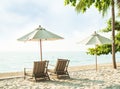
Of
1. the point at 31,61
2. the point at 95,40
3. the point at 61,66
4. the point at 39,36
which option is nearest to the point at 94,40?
the point at 95,40

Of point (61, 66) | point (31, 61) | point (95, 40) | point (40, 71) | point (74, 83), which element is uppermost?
point (95, 40)

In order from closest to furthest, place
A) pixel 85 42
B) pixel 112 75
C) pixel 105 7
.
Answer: pixel 112 75, pixel 85 42, pixel 105 7

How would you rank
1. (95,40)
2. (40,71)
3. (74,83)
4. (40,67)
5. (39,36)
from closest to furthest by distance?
(74,83) → (40,67) → (40,71) → (39,36) → (95,40)

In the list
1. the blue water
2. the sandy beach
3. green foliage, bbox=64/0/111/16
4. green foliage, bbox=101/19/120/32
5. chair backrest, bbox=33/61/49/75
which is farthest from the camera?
the blue water

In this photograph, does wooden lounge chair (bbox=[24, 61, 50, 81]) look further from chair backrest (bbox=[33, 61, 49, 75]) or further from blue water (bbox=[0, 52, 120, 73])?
blue water (bbox=[0, 52, 120, 73])

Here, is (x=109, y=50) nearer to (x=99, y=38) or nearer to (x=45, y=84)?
Result: (x=99, y=38)

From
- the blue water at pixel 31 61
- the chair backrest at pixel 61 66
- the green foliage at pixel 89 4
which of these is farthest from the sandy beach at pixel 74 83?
the blue water at pixel 31 61

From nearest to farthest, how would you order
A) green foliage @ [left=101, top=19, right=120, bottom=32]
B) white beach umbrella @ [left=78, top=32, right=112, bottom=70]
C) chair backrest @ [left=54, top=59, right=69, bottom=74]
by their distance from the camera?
chair backrest @ [left=54, top=59, right=69, bottom=74]
white beach umbrella @ [left=78, top=32, right=112, bottom=70]
green foliage @ [left=101, top=19, right=120, bottom=32]

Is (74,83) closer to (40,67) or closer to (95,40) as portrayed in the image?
(40,67)

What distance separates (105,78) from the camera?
14.8 metres

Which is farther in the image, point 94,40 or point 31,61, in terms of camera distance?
point 31,61

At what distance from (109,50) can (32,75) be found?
9.34 metres

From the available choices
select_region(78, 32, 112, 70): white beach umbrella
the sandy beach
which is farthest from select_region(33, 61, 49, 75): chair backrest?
select_region(78, 32, 112, 70): white beach umbrella

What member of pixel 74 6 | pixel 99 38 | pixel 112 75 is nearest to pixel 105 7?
pixel 74 6
